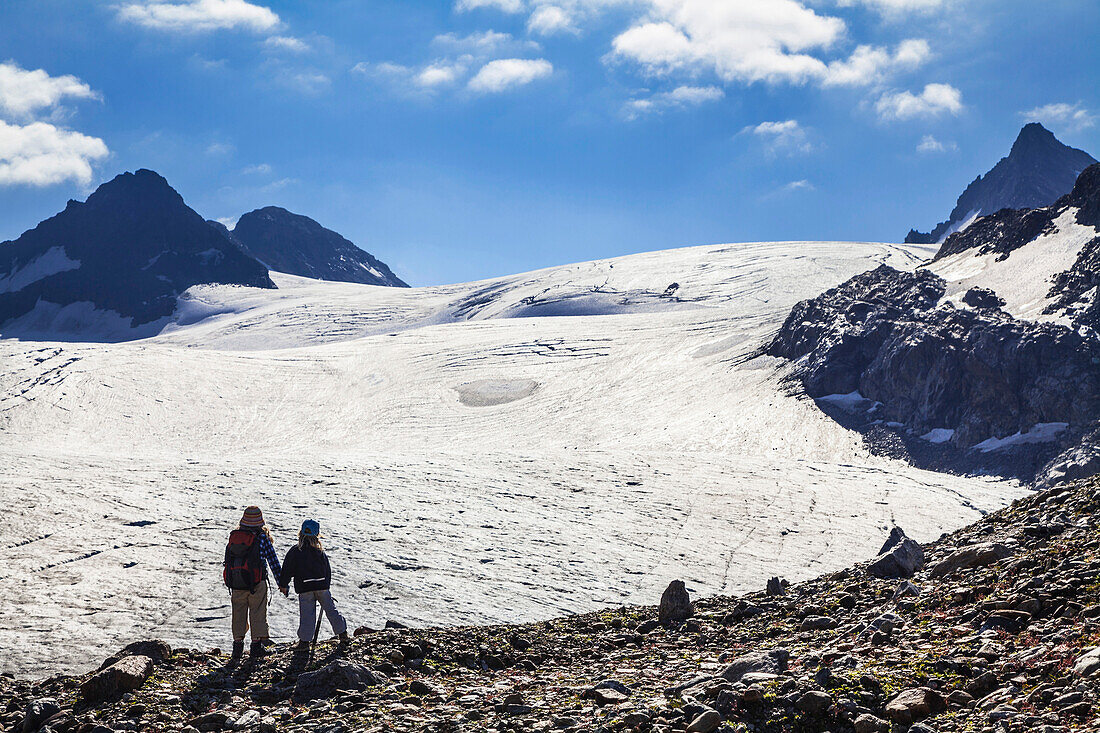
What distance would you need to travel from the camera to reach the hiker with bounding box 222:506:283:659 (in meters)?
11.6

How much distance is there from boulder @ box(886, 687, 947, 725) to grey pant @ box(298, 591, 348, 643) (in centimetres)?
781

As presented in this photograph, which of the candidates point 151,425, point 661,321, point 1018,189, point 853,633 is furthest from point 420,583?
point 1018,189

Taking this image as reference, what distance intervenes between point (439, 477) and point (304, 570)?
54.6ft

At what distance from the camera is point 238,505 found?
22.8 m

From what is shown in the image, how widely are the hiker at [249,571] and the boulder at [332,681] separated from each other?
2747mm

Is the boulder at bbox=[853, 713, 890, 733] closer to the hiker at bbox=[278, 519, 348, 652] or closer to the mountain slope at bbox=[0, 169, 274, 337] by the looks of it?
the hiker at bbox=[278, 519, 348, 652]

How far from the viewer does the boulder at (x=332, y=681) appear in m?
8.95

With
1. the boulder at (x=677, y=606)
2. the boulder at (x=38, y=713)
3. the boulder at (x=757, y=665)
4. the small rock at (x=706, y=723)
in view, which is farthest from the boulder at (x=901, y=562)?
the boulder at (x=38, y=713)

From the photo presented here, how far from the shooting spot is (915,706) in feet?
21.2

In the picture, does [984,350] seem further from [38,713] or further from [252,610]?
[38,713]

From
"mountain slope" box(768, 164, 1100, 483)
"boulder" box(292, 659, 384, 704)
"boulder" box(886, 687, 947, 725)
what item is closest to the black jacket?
"boulder" box(292, 659, 384, 704)

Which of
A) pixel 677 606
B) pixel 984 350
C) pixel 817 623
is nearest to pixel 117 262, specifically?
pixel 984 350

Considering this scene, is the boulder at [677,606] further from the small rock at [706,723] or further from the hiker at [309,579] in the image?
the small rock at [706,723]

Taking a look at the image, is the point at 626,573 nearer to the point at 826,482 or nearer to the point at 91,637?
the point at 91,637
